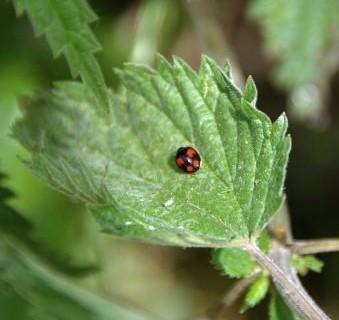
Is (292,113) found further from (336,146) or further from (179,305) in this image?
(179,305)

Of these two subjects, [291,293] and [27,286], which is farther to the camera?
[27,286]

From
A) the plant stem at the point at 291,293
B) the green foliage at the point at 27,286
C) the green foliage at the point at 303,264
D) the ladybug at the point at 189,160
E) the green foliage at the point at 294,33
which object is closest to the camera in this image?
the plant stem at the point at 291,293

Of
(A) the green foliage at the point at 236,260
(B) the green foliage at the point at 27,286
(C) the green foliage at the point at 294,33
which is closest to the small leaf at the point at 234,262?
(A) the green foliage at the point at 236,260

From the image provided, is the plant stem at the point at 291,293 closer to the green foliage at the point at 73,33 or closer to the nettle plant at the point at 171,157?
the nettle plant at the point at 171,157

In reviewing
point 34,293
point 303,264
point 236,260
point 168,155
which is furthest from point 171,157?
point 34,293

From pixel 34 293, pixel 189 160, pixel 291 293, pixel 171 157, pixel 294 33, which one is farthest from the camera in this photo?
pixel 294 33

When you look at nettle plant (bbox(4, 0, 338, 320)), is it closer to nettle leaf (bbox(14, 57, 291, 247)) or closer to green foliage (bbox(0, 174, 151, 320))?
nettle leaf (bbox(14, 57, 291, 247))

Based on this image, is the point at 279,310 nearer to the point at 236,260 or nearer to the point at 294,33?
the point at 236,260
